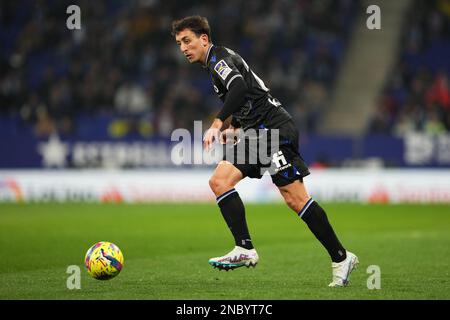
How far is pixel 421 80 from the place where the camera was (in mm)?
24406

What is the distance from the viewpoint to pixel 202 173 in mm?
21531

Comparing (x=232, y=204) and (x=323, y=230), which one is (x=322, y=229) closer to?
(x=323, y=230)

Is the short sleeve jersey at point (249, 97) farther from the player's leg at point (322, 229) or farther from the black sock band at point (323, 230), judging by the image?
the black sock band at point (323, 230)

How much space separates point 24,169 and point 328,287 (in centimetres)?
1673

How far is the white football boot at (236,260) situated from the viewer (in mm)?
7816

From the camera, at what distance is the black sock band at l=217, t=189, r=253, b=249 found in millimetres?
8023

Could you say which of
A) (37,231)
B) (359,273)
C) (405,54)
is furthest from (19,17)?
(359,273)

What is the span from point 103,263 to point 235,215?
1.33 m

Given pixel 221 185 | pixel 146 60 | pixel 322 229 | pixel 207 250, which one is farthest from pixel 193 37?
pixel 146 60

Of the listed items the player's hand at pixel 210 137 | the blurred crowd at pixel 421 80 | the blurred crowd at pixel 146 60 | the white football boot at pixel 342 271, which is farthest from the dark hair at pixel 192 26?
the blurred crowd at pixel 421 80

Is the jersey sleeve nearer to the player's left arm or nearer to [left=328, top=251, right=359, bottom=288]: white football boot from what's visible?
the player's left arm

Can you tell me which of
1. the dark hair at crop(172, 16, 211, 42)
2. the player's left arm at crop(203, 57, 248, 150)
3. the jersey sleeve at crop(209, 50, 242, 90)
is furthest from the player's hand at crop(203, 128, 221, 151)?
the dark hair at crop(172, 16, 211, 42)

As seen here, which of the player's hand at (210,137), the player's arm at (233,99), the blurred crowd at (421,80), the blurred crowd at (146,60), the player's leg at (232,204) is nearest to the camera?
the player's hand at (210,137)

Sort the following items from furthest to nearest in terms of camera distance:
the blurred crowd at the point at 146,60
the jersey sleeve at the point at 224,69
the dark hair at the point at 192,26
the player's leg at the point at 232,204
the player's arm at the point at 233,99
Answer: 1. the blurred crowd at the point at 146,60
2. the dark hair at the point at 192,26
3. the player's leg at the point at 232,204
4. the jersey sleeve at the point at 224,69
5. the player's arm at the point at 233,99
